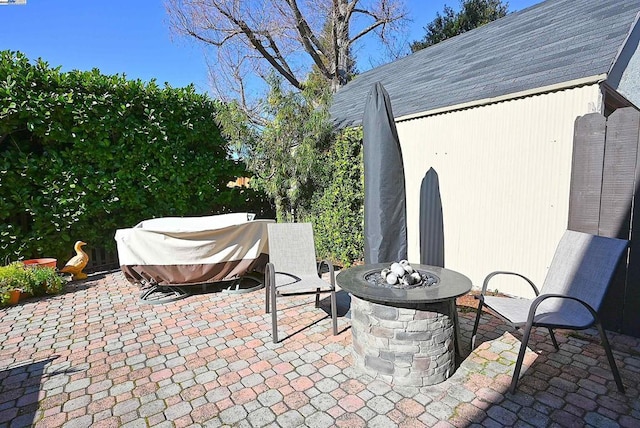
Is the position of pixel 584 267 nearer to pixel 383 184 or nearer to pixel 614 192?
pixel 614 192

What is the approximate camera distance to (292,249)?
4215mm

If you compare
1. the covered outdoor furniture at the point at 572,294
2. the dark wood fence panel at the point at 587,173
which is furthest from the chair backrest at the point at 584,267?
the dark wood fence panel at the point at 587,173

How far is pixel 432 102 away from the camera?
5723 millimetres

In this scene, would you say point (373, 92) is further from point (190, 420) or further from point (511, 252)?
point (190, 420)

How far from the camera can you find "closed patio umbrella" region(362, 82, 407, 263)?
350 centimetres

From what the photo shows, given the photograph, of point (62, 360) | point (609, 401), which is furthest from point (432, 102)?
point (62, 360)

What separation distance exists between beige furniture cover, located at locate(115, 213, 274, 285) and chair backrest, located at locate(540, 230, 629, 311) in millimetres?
3487

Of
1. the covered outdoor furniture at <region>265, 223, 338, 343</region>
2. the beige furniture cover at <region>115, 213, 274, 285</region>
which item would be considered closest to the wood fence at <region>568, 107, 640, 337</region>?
the covered outdoor furniture at <region>265, 223, 338, 343</region>

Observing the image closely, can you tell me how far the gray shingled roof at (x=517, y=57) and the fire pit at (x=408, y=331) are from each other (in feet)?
10.7

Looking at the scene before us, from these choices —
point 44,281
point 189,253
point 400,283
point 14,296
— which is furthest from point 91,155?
point 400,283

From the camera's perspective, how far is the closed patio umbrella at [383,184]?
3.50m

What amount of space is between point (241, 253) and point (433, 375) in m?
3.02

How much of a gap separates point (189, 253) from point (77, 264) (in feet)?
8.22

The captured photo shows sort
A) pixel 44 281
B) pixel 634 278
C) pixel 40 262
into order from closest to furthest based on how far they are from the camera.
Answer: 1. pixel 634 278
2. pixel 44 281
3. pixel 40 262
